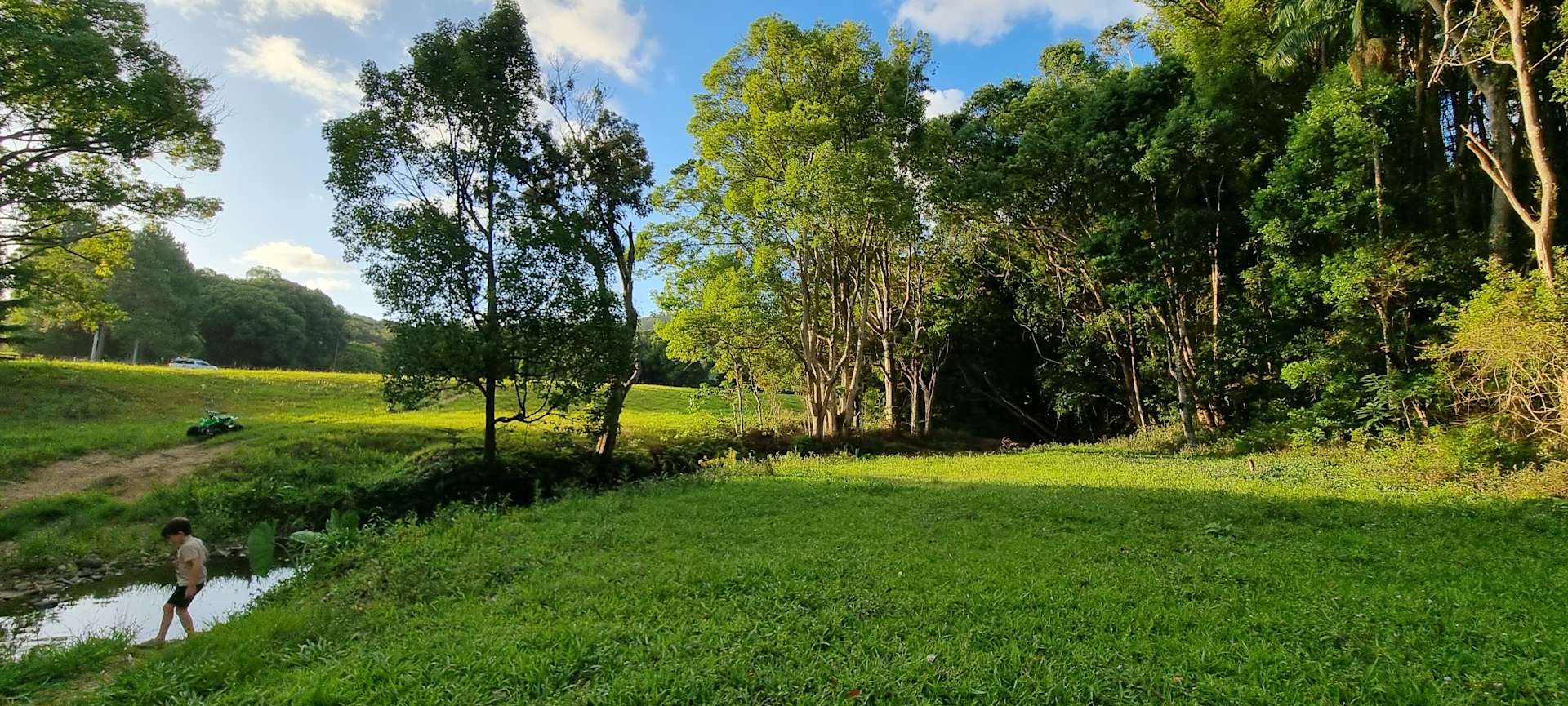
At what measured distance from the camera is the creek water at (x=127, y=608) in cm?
684

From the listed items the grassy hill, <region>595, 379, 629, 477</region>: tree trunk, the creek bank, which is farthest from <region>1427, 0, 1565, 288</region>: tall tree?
the creek bank

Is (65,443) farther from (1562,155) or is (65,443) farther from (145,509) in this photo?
(1562,155)

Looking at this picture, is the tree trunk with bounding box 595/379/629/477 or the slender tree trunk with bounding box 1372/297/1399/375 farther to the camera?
the tree trunk with bounding box 595/379/629/477

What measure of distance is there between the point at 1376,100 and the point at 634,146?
56.3 ft

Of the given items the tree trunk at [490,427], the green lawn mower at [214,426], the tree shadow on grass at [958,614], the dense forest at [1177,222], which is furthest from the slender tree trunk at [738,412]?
the green lawn mower at [214,426]

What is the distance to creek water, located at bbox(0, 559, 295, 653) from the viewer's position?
6840 mm

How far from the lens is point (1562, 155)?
507 inches

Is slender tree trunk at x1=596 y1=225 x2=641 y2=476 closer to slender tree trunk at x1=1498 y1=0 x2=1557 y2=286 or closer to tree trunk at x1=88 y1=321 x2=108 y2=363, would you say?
slender tree trunk at x1=1498 y1=0 x2=1557 y2=286

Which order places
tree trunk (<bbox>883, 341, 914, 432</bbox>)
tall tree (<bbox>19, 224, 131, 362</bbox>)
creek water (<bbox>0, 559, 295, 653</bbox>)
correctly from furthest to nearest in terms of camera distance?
tree trunk (<bbox>883, 341, 914, 432</bbox>), tall tree (<bbox>19, 224, 131, 362</bbox>), creek water (<bbox>0, 559, 295, 653</bbox>)

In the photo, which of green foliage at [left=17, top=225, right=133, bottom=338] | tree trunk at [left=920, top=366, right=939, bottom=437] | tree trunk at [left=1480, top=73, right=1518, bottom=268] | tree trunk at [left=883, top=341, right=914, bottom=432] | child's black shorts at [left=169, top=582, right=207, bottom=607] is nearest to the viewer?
child's black shorts at [left=169, top=582, right=207, bottom=607]

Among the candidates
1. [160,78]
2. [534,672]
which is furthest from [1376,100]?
[160,78]

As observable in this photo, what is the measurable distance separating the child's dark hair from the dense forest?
13709 mm

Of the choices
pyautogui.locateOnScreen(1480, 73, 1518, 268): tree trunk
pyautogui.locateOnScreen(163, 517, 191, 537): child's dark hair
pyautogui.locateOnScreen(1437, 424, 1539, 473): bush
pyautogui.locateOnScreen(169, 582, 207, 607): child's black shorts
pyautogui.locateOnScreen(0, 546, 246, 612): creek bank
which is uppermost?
pyautogui.locateOnScreen(1480, 73, 1518, 268): tree trunk

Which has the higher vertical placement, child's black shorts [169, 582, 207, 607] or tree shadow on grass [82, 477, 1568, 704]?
tree shadow on grass [82, 477, 1568, 704]
